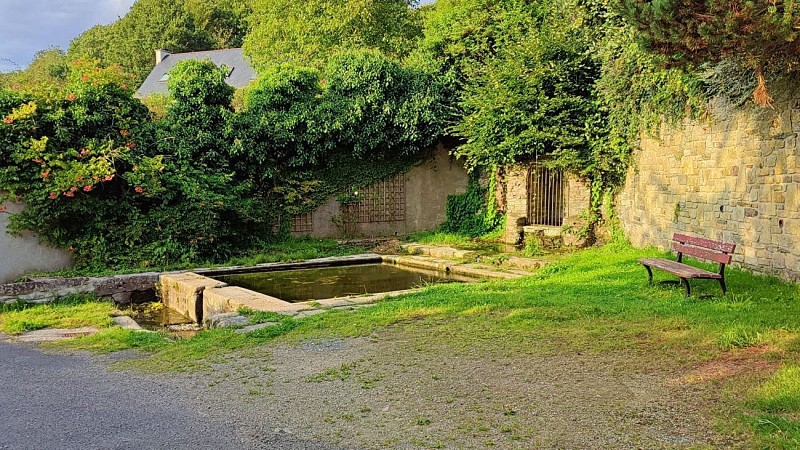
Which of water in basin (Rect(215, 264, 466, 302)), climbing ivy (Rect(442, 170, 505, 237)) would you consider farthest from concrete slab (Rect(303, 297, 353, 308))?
climbing ivy (Rect(442, 170, 505, 237))

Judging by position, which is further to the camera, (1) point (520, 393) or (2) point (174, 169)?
(2) point (174, 169)

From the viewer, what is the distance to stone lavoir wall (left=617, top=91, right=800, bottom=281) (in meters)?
6.98

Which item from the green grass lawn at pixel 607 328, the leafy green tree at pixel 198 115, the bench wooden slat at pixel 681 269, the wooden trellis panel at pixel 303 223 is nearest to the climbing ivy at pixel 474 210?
the wooden trellis panel at pixel 303 223

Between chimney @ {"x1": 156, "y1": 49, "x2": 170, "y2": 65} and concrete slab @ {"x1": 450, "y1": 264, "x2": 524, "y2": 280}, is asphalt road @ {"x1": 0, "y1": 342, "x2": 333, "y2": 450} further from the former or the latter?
chimney @ {"x1": 156, "y1": 49, "x2": 170, "y2": 65}

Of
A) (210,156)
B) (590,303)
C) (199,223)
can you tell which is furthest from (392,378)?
(210,156)

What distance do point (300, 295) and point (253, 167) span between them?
203 inches

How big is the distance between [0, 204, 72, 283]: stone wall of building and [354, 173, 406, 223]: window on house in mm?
6557

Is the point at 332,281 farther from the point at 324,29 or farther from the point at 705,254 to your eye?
the point at 324,29

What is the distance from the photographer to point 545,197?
13.7 m

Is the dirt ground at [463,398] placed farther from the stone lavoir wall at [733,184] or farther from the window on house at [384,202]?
the window on house at [384,202]

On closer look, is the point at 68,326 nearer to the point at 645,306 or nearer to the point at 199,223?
the point at 199,223

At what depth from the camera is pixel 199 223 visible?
1109cm

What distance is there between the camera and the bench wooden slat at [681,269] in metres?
6.18

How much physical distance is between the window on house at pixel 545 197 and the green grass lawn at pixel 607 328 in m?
5.76
